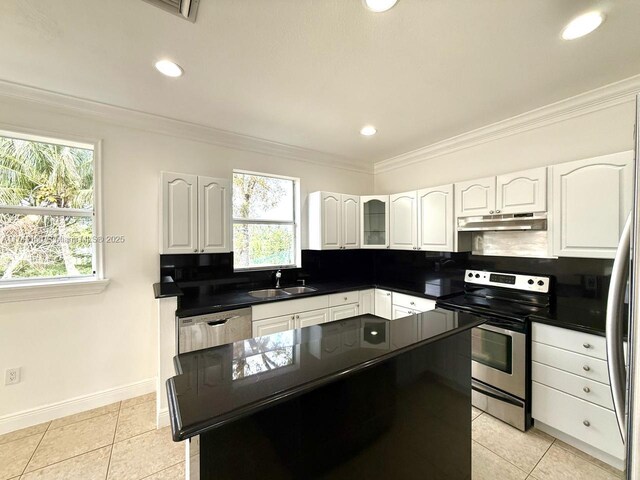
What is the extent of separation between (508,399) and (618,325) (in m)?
1.87

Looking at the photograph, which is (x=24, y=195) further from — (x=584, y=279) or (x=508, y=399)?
(x=584, y=279)

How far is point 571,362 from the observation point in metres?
1.95

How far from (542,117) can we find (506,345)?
208cm

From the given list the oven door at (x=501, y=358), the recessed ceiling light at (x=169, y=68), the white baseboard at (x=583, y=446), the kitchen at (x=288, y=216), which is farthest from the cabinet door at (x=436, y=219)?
the recessed ceiling light at (x=169, y=68)

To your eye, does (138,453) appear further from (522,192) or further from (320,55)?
(522,192)

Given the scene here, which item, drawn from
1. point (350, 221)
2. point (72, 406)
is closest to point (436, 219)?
point (350, 221)

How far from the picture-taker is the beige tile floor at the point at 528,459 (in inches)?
69.6

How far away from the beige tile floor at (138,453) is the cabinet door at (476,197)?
6.13 feet

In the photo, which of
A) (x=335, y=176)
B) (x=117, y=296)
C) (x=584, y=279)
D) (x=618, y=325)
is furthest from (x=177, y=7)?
(x=584, y=279)

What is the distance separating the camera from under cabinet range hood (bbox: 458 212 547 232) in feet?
7.65

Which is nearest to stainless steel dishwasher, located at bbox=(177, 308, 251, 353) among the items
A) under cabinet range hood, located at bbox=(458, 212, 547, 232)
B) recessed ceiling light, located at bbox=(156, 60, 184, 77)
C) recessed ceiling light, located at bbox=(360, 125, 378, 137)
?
recessed ceiling light, located at bbox=(156, 60, 184, 77)

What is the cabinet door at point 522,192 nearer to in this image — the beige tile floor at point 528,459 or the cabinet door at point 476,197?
the cabinet door at point 476,197

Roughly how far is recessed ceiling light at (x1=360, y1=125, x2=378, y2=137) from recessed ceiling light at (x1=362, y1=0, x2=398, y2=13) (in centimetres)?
150

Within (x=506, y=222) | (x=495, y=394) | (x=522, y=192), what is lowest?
(x=495, y=394)
